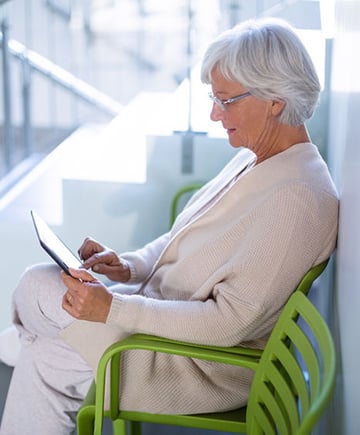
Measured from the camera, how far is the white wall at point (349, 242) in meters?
1.51

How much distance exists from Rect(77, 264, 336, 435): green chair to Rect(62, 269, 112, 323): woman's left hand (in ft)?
0.32

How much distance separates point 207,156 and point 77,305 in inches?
57.9

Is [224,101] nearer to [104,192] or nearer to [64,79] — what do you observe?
[104,192]

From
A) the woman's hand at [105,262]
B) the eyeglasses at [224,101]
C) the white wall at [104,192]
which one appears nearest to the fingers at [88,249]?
the woman's hand at [105,262]

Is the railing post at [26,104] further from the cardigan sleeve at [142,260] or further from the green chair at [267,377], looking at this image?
the green chair at [267,377]

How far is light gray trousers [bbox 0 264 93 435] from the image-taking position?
2.14 metres

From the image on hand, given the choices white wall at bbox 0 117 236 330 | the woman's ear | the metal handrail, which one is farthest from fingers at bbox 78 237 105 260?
the metal handrail

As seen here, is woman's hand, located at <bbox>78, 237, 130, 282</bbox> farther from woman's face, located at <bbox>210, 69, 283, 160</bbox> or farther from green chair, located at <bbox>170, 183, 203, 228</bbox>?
green chair, located at <bbox>170, 183, 203, 228</bbox>

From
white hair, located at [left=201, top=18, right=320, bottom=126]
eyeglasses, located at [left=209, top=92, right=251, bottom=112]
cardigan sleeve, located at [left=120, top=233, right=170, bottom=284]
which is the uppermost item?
white hair, located at [left=201, top=18, right=320, bottom=126]

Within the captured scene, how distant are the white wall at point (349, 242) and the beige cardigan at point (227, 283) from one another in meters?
0.08

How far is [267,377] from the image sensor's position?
1.81 meters

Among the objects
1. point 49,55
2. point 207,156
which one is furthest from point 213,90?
point 49,55

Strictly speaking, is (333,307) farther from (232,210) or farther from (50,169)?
(50,169)

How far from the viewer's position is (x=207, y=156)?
329cm
